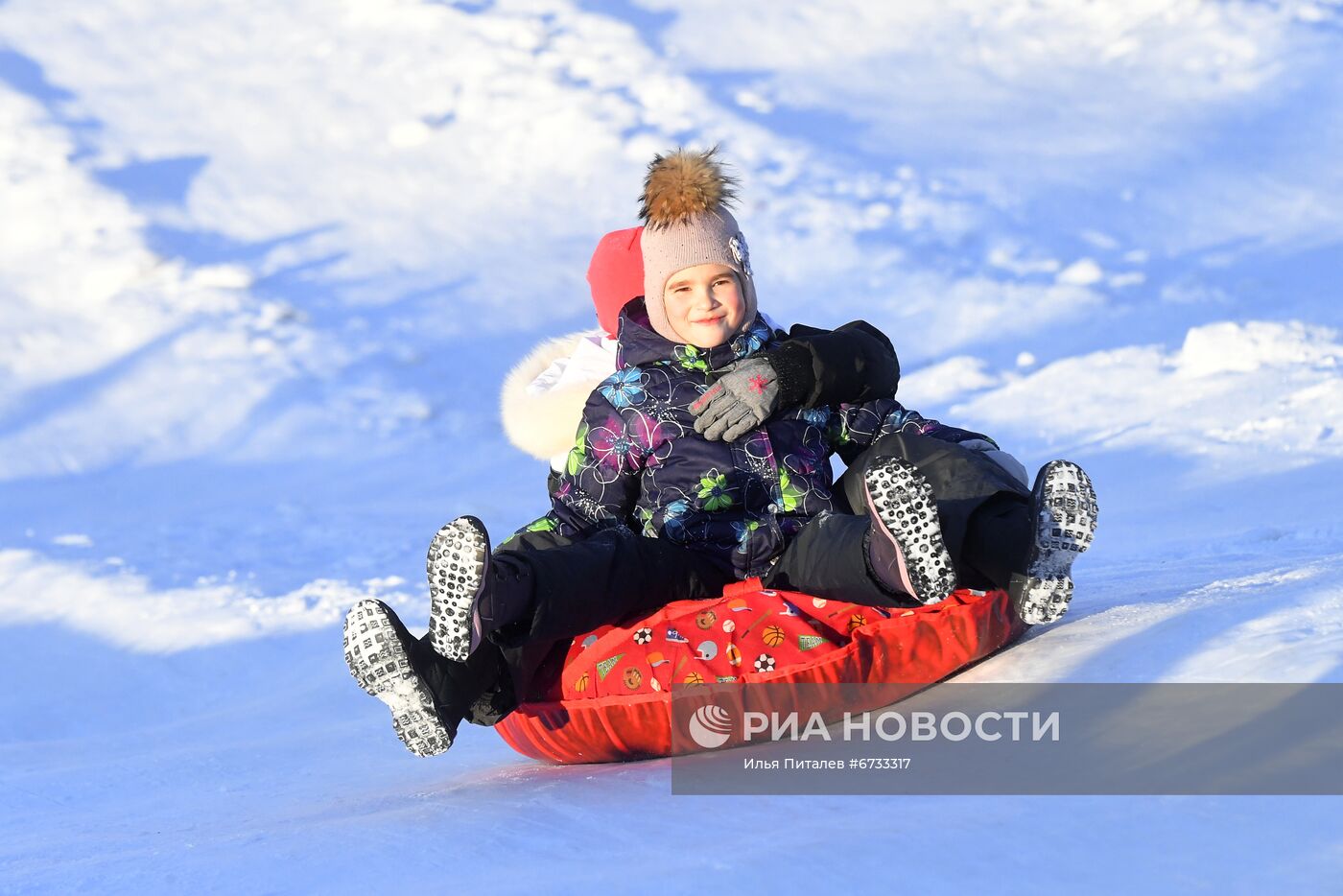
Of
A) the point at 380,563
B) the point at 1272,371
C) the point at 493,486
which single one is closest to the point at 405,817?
the point at 380,563

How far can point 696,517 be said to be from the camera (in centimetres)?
Answer: 210

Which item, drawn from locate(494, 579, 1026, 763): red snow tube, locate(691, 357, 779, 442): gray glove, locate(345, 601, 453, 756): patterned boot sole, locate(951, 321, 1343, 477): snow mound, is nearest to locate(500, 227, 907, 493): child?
locate(691, 357, 779, 442): gray glove

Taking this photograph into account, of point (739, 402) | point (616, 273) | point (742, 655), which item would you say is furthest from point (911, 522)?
point (616, 273)

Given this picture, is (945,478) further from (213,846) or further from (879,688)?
(213,846)

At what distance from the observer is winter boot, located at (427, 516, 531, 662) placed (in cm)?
165

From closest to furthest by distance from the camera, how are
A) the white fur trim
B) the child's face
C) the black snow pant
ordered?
the black snow pant
the child's face
the white fur trim

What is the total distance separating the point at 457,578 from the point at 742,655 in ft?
1.35

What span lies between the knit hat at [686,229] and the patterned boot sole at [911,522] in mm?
689

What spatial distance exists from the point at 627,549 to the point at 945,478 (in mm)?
477

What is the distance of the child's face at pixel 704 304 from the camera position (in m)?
2.19

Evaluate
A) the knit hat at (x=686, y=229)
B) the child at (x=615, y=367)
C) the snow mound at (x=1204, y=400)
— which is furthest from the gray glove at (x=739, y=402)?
the snow mound at (x=1204, y=400)

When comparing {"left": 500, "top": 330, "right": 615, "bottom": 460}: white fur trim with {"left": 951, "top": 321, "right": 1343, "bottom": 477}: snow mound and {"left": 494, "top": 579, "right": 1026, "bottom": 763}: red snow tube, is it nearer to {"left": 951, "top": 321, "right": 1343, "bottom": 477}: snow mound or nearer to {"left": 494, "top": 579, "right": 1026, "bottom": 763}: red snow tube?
{"left": 494, "top": 579, "right": 1026, "bottom": 763}: red snow tube

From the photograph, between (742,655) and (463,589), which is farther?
(742,655)

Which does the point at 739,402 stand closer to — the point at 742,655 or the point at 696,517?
the point at 696,517
